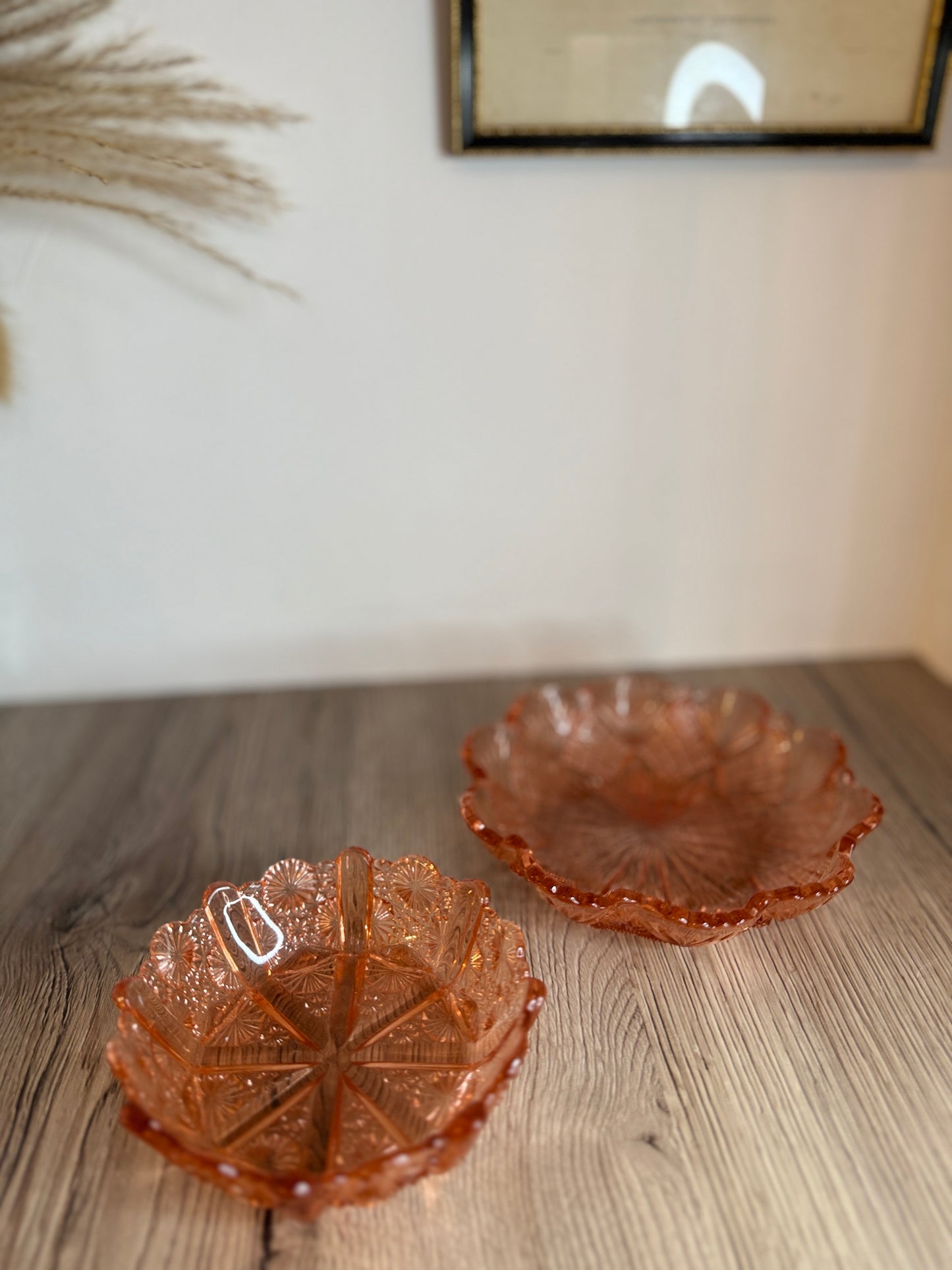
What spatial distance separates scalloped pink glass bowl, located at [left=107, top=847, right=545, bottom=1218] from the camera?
631 mm

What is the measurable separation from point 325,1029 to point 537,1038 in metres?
0.17

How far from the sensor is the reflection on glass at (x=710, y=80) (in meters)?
0.99

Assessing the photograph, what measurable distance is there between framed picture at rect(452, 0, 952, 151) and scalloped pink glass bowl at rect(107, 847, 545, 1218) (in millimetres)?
756

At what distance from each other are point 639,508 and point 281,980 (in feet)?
2.31

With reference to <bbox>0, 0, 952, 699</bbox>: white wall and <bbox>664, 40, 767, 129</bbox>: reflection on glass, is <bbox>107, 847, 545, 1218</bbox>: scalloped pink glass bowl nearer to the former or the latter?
<bbox>0, 0, 952, 699</bbox>: white wall

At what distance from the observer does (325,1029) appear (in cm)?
79

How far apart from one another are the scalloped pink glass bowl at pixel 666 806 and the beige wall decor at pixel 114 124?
0.64 meters

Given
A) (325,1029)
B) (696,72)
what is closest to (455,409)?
(696,72)

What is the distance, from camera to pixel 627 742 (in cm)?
113

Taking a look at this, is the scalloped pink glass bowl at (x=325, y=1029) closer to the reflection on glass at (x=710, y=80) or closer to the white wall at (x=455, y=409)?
the white wall at (x=455, y=409)

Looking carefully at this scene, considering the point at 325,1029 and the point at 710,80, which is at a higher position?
the point at 710,80

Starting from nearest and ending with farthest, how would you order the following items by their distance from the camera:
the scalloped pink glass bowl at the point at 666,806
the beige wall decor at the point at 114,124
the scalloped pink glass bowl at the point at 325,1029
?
the scalloped pink glass bowl at the point at 325,1029
the scalloped pink glass bowl at the point at 666,806
the beige wall decor at the point at 114,124

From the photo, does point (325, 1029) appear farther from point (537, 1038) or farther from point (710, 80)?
point (710, 80)

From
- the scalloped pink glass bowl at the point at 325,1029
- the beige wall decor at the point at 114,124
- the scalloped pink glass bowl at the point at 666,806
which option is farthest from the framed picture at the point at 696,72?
the scalloped pink glass bowl at the point at 325,1029
